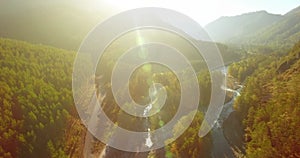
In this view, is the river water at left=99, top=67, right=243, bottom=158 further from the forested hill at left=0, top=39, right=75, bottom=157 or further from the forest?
the forested hill at left=0, top=39, right=75, bottom=157

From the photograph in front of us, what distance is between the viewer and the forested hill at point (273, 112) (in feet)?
226

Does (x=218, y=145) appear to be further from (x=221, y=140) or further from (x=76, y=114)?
(x=76, y=114)

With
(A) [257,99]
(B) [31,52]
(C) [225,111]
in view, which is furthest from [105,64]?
(A) [257,99]

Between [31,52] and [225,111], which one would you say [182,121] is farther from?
[31,52]

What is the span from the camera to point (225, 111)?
372ft

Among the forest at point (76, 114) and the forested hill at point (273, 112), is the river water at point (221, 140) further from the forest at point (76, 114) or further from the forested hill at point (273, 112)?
the forested hill at point (273, 112)

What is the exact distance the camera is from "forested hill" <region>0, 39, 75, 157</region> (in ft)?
229

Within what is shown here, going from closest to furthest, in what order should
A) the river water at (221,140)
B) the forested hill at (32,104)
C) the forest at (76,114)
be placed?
the forested hill at (32,104) → the forest at (76,114) → the river water at (221,140)

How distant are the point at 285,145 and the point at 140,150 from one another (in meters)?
37.0

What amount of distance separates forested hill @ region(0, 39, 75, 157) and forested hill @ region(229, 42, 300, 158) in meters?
50.7

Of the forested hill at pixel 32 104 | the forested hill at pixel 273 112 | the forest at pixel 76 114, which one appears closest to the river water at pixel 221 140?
the forest at pixel 76 114

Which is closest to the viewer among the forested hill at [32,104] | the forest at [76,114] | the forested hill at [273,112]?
the forested hill at [273,112]

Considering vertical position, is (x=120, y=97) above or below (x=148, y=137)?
above

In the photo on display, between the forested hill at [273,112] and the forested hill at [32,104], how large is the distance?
5073 cm
